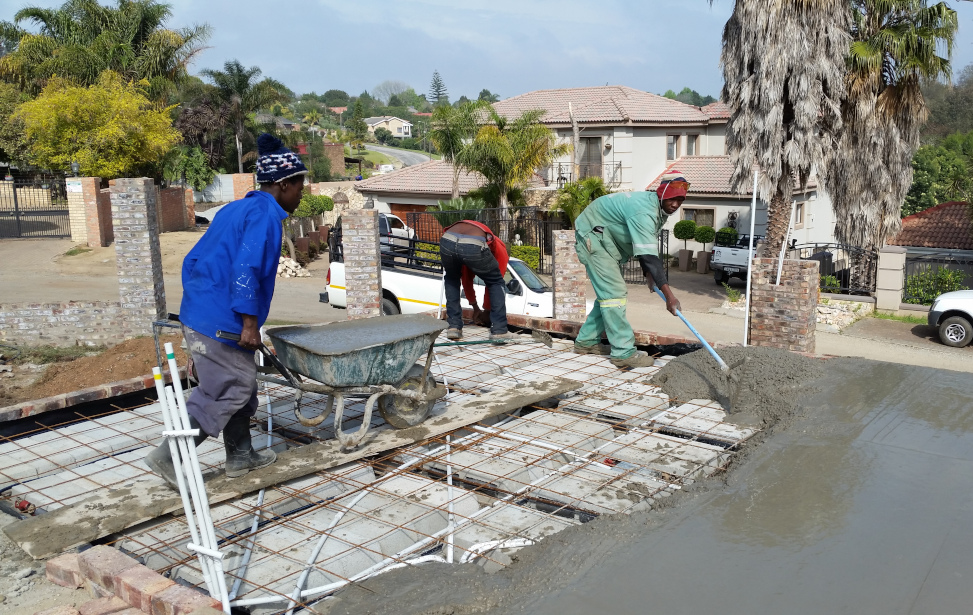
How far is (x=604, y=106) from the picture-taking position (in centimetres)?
2792

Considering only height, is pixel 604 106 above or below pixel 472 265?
above

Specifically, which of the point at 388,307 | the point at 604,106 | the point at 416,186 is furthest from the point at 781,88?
the point at 416,186

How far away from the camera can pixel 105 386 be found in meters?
6.03

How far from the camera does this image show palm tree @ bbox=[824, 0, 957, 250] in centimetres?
1647

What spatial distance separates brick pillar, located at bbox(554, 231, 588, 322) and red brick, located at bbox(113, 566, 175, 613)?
7.95 m

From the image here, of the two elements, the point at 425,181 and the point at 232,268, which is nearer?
the point at 232,268

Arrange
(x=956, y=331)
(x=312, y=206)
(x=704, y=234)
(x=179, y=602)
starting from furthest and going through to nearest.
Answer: (x=312, y=206) < (x=704, y=234) < (x=956, y=331) < (x=179, y=602)

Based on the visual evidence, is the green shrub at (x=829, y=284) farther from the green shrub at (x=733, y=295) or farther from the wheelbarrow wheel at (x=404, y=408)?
the wheelbarrow wheel at (x=404, y=408)

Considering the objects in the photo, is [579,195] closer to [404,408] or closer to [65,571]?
[404,408]

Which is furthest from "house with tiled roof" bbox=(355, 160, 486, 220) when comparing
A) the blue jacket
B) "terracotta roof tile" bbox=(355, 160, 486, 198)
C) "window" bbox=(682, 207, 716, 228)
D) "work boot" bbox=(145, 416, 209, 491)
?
"work boot" bbox=(145, 416, 209, 491)

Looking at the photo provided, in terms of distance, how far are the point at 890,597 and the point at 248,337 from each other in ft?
10.6

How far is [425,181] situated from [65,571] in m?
26.4

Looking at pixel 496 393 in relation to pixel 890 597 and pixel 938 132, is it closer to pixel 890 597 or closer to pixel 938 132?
pixel 890 597

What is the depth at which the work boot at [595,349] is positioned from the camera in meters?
7.39
